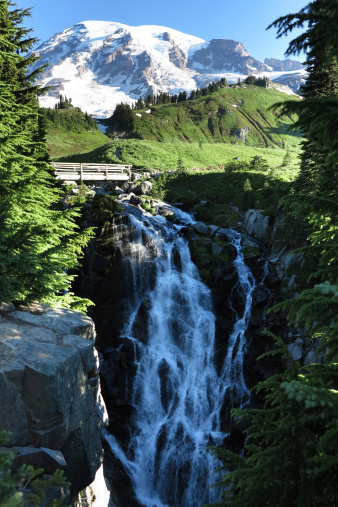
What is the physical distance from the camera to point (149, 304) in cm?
1908

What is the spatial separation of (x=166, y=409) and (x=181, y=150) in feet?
166

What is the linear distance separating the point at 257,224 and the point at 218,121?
4250 inches

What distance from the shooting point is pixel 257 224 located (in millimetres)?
23359

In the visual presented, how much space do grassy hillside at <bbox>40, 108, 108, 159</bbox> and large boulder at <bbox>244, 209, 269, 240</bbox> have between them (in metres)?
73.1

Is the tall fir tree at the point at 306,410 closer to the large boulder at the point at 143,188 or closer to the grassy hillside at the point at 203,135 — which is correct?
the large boulder at the point at 143,188

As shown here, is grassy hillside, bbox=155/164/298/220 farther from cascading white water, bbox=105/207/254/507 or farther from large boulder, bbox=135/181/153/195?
cascading white water, bbox=105/207/254/507

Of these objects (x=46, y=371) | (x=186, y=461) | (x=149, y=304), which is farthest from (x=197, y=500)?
(x=46, y=371)

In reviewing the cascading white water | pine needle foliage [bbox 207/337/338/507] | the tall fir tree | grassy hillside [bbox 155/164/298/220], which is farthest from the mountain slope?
pine needle foliage [bbox 207/337/338/507]

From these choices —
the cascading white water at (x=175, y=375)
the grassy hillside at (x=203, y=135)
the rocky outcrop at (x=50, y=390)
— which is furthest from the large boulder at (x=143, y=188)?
the rocky outcrop at (x=50, y=390)

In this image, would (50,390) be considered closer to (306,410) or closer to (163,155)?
(306,410)

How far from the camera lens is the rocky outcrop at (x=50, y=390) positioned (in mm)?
6875

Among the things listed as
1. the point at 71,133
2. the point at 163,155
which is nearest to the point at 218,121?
the point at 71,133

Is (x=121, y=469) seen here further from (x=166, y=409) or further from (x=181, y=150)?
(x=181, y=150)

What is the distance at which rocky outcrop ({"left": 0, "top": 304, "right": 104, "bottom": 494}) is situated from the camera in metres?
6.88
